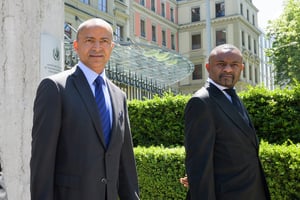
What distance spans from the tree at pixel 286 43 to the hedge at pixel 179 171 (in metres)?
26.0

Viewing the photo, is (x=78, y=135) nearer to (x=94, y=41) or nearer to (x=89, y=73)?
(x=89, y=73)

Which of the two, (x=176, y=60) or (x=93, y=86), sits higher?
(x=176, y=60)

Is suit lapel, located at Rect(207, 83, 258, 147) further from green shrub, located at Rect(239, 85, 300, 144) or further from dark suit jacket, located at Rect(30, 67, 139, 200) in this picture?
green shrub, located at Rect(239, 85, 300, 144)

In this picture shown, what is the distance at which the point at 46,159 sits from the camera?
2.56 metres

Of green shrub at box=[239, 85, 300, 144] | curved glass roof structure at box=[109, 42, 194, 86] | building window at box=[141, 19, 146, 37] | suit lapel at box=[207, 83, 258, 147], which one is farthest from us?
building window at box=[141, 19, 146, 37]

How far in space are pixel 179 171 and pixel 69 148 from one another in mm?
3467

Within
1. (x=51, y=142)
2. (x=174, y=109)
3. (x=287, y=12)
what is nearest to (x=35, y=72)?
(x=51, y=142)

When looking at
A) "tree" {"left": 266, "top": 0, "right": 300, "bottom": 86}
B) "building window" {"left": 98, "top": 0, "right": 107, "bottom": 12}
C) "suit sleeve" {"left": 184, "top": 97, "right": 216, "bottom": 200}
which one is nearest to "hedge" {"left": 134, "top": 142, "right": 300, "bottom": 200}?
"suit sleeve" {"left": 184, "top": 97, "right": 216, "bottom": 200}

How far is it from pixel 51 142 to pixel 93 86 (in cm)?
52

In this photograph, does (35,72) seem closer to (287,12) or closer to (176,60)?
(176,60)

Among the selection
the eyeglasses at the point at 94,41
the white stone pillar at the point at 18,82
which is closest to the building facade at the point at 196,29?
the white stone pillar at the point at 18,82

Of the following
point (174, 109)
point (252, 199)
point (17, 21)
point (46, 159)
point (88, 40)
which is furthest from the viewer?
point (174, 109)

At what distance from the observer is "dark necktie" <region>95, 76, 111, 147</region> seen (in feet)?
9.18

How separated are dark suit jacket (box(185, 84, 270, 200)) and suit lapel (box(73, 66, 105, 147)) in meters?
0.82
